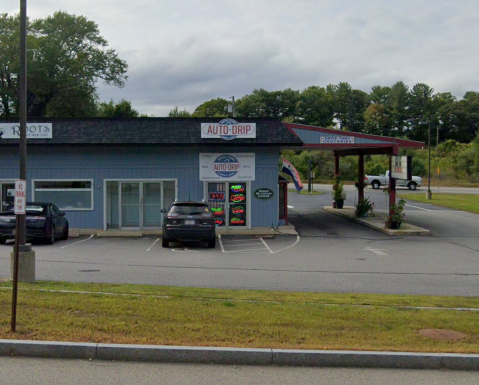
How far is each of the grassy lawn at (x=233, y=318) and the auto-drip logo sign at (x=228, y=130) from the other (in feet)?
45.7

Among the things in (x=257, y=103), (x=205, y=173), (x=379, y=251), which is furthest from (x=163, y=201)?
(x=257, y=103)

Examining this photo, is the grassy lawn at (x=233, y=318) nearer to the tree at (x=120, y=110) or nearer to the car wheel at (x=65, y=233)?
the car wheel at (x=65, y=233)

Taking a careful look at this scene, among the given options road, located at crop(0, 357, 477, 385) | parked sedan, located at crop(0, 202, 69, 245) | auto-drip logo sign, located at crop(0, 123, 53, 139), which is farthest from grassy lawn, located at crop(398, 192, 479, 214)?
road, located at crop(0, 357, 477, 385)

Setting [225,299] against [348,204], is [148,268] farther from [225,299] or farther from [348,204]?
[348,204]

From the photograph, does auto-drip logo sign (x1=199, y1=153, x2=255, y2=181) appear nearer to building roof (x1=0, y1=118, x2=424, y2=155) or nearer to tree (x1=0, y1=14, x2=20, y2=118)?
building roof (x1=0, y1=118, x2=424, y2=155)

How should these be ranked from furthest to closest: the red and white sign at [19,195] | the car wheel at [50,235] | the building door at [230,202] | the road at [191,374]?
the building door at [230,202] < the car wheel at [50,235] < the red and white sign at [19,195] < the road at [191,374]

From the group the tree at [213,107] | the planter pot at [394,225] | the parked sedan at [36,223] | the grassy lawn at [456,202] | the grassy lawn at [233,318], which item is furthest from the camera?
the tree at [213,107]

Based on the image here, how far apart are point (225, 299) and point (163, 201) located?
15.3 metres

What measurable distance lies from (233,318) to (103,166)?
17.5m

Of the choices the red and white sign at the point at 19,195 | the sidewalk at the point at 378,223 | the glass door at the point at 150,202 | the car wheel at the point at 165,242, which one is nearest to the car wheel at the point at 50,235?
the car wheel at the point at 165,242

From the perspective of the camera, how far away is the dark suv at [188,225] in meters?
18.9

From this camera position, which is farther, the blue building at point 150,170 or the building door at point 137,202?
the building door at point 137,202

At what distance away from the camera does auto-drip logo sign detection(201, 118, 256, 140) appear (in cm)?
2389

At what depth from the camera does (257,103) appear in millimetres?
96062
